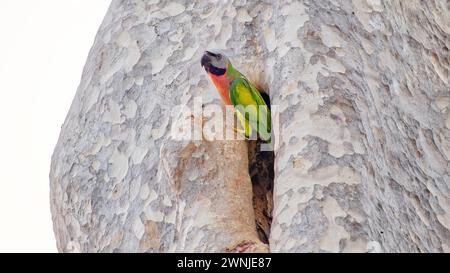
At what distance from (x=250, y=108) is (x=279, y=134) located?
357 mm

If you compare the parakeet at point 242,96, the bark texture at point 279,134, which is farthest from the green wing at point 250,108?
the bark texture at point 279,134

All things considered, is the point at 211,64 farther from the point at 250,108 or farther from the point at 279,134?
the point at 279,134

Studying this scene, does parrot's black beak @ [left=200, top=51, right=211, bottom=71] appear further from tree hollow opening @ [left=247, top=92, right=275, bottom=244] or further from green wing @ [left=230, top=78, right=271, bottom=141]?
tree hollow opening @ [left=247, top=92, right=275, bottom=244]

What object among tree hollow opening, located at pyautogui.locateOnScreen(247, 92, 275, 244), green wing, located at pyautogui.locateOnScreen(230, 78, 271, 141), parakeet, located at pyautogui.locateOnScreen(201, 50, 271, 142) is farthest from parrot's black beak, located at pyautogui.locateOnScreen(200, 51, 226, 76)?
tree hollow opening, located at pyautogui.locateOnScreen(247, 92, 275, 244)

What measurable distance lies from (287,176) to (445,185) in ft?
3.51

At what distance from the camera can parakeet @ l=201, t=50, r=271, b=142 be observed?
5.86 m

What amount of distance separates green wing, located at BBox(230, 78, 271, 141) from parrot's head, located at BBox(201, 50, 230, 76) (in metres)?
0.11

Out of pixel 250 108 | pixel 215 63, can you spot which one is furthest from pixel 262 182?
pixel 215 63

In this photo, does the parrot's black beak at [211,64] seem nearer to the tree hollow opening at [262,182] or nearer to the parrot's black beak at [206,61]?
the parrot's black beak at [206,61]

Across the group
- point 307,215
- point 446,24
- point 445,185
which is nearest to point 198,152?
point 307,215

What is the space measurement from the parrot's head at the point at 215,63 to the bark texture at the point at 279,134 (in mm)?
163

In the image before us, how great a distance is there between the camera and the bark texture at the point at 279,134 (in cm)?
531

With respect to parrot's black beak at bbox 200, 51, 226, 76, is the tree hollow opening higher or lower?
lower

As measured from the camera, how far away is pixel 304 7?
19.9 feet
